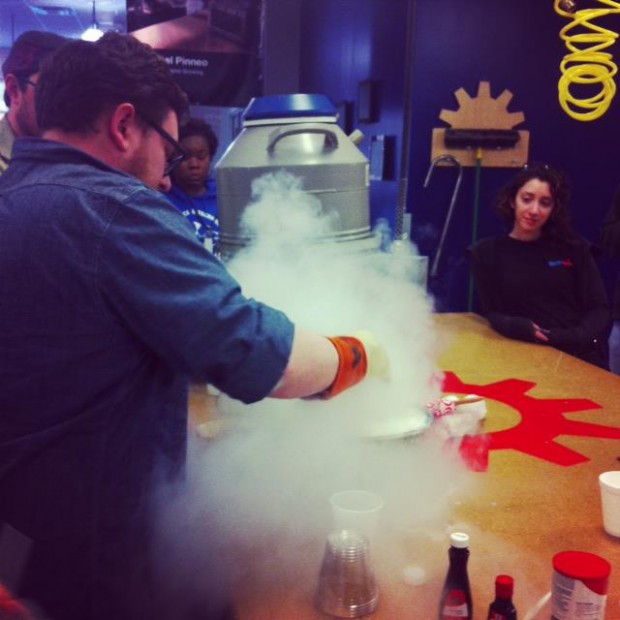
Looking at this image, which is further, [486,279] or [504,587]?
[486,279]

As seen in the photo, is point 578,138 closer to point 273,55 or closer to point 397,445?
point 273,55

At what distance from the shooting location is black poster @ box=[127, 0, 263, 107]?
188 inches

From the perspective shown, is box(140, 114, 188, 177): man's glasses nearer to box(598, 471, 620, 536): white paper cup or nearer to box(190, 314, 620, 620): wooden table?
box(190, 314, 620, 620): wooden table

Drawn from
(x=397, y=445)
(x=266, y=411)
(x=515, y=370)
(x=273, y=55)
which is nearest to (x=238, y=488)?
(x=266, y=411)

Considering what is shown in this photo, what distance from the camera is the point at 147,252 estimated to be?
96 cm

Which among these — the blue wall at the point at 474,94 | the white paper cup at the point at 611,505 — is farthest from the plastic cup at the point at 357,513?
the blue wall at the point at 474,94

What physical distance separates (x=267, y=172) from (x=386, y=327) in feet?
1.75

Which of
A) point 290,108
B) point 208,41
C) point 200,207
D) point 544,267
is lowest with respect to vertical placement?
point 544,267

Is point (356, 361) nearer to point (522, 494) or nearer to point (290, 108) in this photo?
point (522, 494)

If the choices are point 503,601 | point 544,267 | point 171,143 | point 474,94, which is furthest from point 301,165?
point 474,94

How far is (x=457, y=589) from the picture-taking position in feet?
3.35

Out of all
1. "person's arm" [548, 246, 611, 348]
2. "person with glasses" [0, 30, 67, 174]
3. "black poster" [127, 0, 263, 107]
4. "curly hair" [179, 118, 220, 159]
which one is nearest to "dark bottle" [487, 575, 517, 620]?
"person with glasses" [0, 30, 67, 174]

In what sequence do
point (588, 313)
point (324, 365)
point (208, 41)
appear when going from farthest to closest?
point (208, 41) < point (588, 313) < point (324, 365)

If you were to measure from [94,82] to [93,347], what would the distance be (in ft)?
1.36
